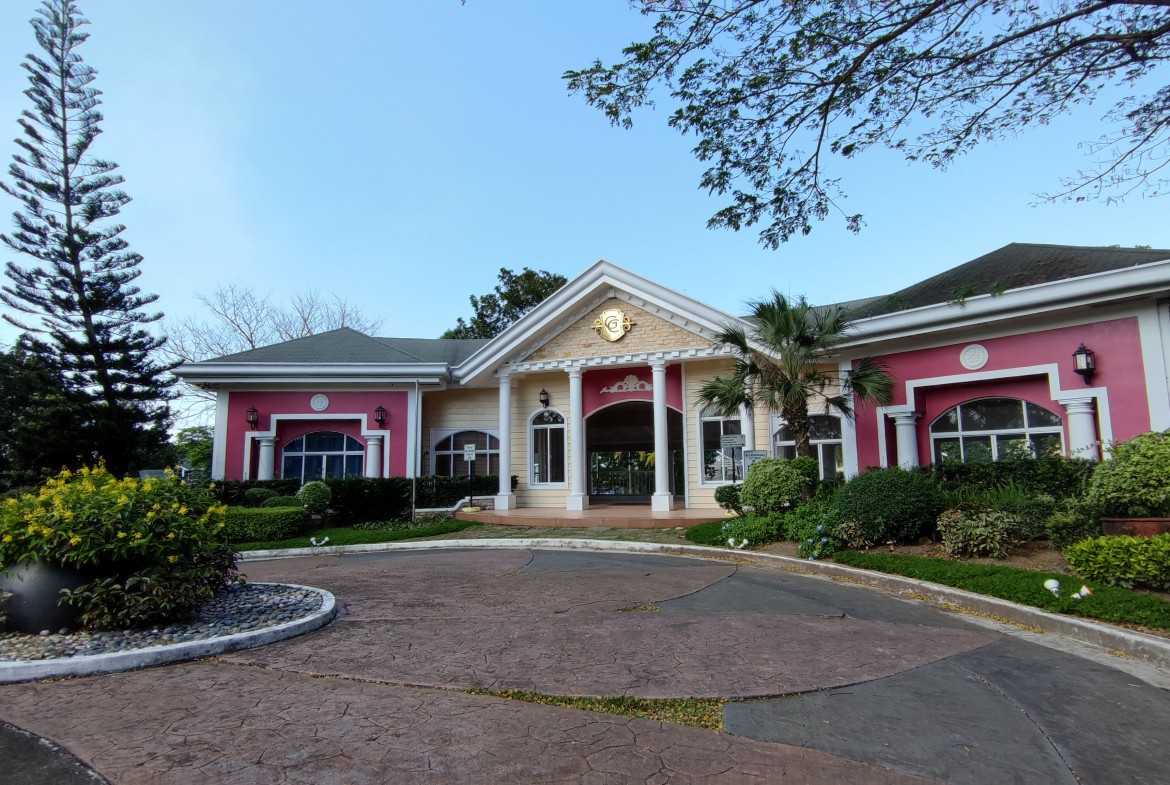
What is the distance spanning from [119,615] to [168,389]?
2013 centimetres

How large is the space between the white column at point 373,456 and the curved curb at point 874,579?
14.9 feet

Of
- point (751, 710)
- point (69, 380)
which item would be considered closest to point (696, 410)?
point (751, 710)

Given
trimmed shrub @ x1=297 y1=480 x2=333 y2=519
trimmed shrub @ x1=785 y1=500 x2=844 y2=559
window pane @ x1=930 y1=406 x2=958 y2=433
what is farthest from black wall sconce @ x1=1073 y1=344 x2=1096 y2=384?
trimmed shrub @ x1=297 y1=480 x2=333 y2=519

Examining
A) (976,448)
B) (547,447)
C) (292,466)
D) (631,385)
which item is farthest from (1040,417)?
(292,466)

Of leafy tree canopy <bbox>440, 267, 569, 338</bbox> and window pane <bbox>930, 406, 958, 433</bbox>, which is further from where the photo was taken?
leafy tree canopy <bbox>440, 267, 569, 338</bbox>

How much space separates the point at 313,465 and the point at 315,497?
3.16 m

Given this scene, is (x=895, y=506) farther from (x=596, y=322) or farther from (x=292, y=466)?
(x=292, y=466)

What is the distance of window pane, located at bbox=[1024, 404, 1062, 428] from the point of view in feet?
37.4

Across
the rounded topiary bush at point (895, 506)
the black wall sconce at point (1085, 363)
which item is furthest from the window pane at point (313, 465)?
the black wall sconce at point (1085, 363)

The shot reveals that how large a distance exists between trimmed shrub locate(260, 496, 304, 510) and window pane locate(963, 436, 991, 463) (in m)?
14.3

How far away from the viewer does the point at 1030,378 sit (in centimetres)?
1165

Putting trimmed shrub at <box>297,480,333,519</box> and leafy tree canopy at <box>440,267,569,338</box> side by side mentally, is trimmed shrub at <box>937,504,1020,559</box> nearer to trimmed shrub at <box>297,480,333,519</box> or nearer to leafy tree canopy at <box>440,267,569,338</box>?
trimmed shrub at <box>297,480,333,519</box>

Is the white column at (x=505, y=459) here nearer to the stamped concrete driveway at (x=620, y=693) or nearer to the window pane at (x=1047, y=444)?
the stamped concrete driveway at (x=620, y=693)

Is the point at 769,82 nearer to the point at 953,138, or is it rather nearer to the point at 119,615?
the point at 953,138
